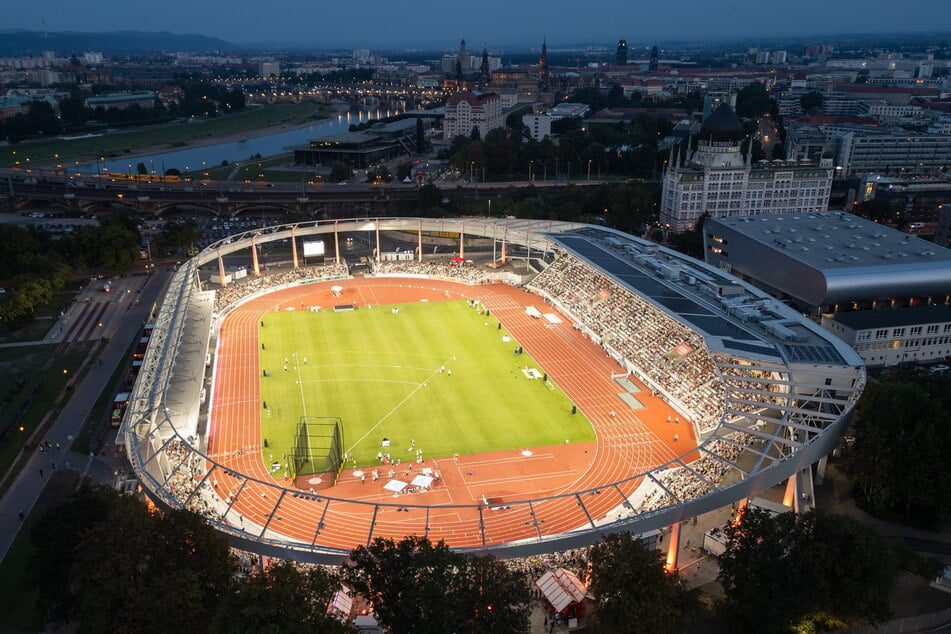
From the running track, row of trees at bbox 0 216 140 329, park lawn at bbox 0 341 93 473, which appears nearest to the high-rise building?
the running track

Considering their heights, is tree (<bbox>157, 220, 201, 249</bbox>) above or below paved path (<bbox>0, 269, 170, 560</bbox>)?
above

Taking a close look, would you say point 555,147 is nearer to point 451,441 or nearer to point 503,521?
point 451,441

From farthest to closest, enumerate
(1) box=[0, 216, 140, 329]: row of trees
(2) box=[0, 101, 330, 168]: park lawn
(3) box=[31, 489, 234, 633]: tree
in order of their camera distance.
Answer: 1. (2) box=[0, 101, 330, 168]: park lawn
2. (1) box=[0, 216, 140, 329]: row of trees
3. (3) box=[31, 489, 234, 633]: tree

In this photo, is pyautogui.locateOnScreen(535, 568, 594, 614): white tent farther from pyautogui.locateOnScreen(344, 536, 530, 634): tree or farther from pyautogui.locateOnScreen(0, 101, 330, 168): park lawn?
pyautogui.locateOnScreen(0, 101, 330, 168): park lawn

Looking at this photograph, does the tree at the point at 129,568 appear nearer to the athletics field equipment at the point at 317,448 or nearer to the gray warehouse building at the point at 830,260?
the athletics field equipment at the point at 317,448

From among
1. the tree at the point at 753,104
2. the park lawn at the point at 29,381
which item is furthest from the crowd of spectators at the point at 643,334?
the tree at the point at 753,104

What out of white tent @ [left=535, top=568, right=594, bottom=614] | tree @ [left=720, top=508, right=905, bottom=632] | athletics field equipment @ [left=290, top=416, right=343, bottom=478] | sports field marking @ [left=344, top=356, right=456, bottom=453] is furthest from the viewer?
sports field marking @ [left=344, top=356, right=456, bottom=453]

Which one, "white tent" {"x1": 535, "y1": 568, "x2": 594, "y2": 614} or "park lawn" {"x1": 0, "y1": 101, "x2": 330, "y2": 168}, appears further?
"park lawn" {"x1": 0, "y1": 101, "x2": 330, "y2": 168}
